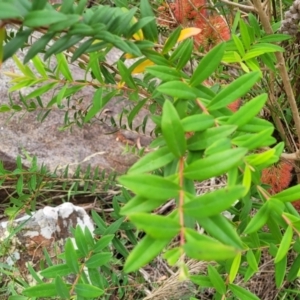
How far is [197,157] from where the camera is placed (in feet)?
1.46

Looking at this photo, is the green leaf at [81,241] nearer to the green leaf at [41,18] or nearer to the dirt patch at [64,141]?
the green leaf at [41,18]

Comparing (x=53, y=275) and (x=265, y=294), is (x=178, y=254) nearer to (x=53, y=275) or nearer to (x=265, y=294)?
(x=53, y=275)

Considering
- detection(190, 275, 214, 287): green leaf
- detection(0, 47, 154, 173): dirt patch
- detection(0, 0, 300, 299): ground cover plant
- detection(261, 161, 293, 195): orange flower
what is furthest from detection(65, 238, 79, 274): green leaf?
detection(0, 47, 154, 173): dirt patch

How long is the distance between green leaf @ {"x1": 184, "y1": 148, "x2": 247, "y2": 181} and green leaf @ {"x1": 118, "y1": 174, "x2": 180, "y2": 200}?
2 centimetres

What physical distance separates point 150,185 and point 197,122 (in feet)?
0.33

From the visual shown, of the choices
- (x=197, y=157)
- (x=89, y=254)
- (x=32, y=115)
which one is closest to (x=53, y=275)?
(x=89, y=254)

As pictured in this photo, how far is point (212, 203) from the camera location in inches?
14.5

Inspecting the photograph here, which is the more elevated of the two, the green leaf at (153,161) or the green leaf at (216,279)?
the green leaf at (153,161)

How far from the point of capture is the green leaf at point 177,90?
0.48 metres

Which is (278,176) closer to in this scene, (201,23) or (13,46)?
(201,23)

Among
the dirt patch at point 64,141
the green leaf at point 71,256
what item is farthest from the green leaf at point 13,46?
the dirt patch at point 64,141

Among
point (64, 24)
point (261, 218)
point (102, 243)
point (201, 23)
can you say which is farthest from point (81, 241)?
point (201, 23)

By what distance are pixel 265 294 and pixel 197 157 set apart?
3.48 feet

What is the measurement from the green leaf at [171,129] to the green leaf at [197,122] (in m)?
0.02
